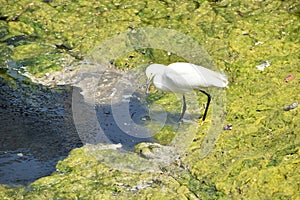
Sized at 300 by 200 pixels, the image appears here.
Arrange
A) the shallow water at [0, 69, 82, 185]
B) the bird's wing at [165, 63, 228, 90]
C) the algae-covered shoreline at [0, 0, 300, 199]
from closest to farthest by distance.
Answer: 1. the algae-covered shoreline at [0, 0, 300, 199]
2. the shallow water at [0, 69, 82, 185]
3. the bird's wing at [165, 63, 228, 90]

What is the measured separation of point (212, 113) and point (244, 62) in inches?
32.3

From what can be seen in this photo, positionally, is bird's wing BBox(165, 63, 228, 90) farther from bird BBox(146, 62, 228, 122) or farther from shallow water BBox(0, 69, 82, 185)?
shallow water BBox(0, 69, 82, 185)

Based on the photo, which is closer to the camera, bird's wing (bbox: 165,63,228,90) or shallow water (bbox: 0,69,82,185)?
shallow water (bbox: 0,69,82,185)

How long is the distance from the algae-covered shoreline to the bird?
0.85 ft

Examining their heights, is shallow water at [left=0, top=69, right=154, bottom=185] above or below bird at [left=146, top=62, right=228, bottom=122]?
below

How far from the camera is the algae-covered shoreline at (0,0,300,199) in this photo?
437cm

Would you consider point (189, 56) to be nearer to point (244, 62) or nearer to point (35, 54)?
point (244, 62)

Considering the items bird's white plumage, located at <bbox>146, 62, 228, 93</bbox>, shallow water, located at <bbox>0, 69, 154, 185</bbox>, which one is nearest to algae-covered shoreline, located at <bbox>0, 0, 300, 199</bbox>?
shallow water, located at <bbox>0, 69, 154, 185</bbox>

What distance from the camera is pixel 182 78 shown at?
5.16 metres

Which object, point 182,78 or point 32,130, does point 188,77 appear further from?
point 32,130

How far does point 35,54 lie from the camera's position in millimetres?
6570

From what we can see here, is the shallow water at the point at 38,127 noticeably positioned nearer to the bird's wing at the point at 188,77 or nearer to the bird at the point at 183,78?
the bird at the point at 183,78

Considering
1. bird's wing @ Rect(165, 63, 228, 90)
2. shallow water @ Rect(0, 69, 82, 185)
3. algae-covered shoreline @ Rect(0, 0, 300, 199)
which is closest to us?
algae-covered shoreline @ Rect(0, 0, 300, 199)

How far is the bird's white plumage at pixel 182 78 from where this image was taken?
518 cm
